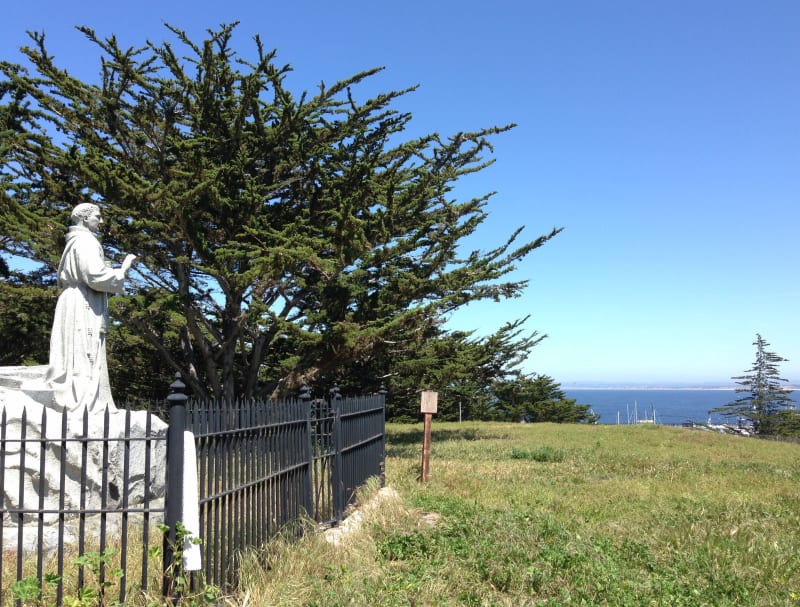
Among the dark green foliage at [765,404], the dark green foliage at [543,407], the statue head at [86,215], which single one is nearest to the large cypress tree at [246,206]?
the statue head at [86,215]

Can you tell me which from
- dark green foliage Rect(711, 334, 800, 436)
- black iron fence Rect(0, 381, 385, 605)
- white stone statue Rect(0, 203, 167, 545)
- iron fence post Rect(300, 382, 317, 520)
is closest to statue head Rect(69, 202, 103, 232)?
white stone statue Rect(0, 203, 167, 545)

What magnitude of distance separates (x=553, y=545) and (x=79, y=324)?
5.53 meters

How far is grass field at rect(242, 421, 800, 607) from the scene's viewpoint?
5.27 metres

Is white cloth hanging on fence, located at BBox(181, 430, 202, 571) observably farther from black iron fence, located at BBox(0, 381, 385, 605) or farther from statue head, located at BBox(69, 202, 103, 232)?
statue head, located at BBox(69, 202, 103, 232)

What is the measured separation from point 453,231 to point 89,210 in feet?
32.8

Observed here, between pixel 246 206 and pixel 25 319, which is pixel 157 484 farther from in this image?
pixel 25 319

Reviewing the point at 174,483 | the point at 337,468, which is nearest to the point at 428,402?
the point at 337,468

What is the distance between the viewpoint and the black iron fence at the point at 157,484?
4.24 metres

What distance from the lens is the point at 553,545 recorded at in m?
6.63

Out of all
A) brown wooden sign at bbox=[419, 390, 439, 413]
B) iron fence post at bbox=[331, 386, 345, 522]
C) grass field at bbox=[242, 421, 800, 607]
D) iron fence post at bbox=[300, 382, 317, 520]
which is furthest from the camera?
brown wooden sign at bbox=[419, 390, 439, 413]

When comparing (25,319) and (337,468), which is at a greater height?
(25,319)

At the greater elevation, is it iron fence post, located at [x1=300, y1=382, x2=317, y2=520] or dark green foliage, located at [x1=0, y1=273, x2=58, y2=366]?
dark green foliage, located at [x1=0, y1=273, x2=58, y2=366]

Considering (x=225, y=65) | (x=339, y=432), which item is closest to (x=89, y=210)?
(x=339, y=432)

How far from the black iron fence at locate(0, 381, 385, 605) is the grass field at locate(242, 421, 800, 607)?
0.41 meters
